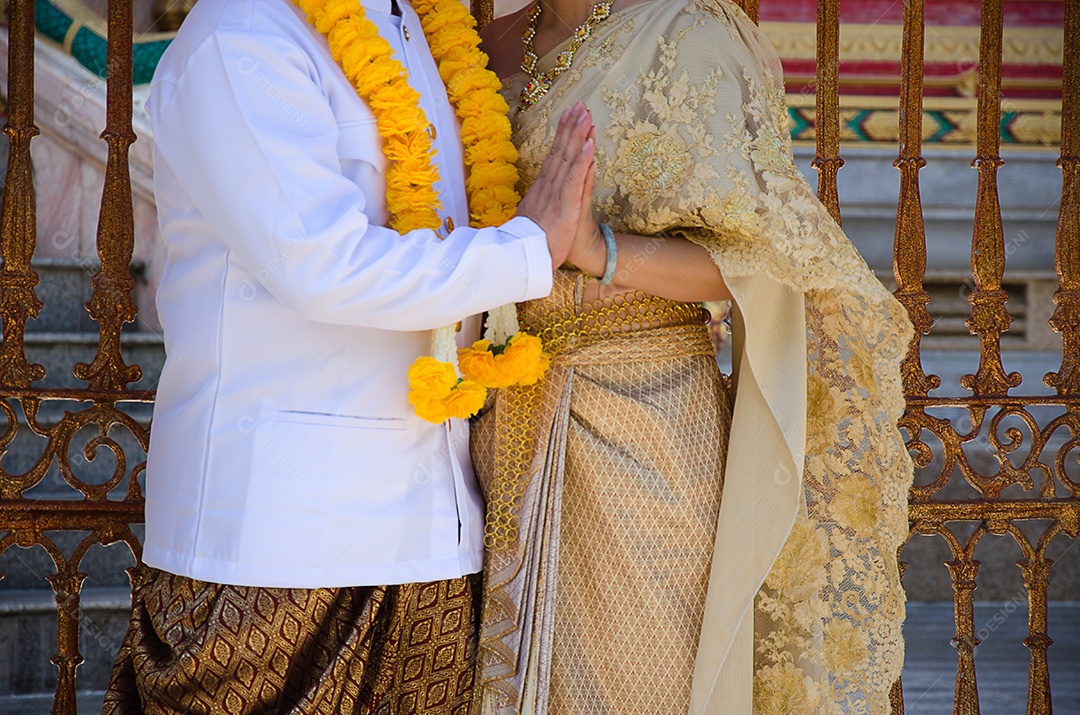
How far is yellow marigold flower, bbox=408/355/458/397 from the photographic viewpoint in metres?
1.71

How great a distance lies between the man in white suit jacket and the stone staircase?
1.19 meters

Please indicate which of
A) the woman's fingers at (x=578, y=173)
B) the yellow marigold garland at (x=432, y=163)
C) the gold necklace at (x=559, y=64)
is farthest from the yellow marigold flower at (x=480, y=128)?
the woman's fingers at (x=578, y=173)

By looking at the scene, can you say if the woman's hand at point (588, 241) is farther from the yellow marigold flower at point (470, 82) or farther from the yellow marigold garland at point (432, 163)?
the yellow marigold flower at point (470, 82)

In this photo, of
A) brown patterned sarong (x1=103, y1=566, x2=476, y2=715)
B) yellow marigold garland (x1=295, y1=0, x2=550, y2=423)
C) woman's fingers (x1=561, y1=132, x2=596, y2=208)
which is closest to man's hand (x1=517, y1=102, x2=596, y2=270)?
woman's fingers (x1=561, y1=132, x2=596, y2=208)

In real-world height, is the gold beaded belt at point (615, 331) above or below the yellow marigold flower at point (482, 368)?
above

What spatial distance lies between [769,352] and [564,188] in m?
0.51

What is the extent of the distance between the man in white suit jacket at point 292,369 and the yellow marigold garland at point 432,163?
35mm

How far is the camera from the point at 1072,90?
2.61m

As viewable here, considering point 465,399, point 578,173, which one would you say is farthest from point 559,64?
point 465,399

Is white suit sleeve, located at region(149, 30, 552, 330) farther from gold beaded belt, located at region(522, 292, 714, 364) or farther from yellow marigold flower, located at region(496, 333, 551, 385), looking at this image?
gold beaded belt, located at region(522, 292, 714, 364)

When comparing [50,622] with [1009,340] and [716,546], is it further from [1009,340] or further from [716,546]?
[1009,340]

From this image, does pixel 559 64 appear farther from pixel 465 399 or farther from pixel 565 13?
pixel 465 399

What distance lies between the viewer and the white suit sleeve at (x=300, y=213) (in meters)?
1.55

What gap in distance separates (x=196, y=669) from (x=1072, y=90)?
220cm
